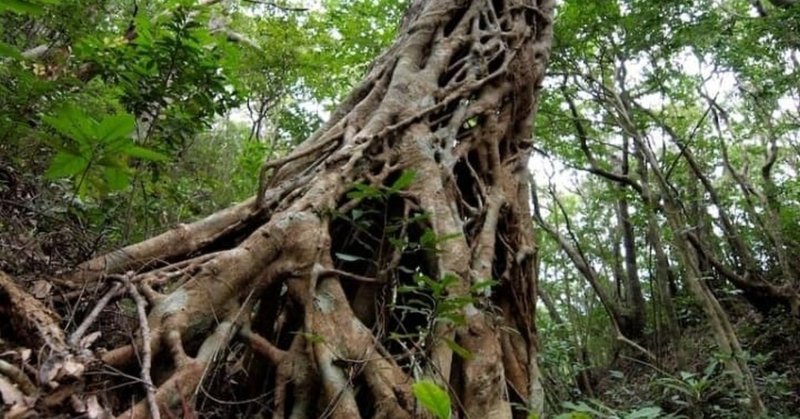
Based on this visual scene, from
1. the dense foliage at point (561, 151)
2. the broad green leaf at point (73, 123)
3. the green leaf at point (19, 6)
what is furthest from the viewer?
the dense foliage at point (561, 151)

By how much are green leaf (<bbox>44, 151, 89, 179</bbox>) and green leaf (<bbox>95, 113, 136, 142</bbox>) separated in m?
0.15

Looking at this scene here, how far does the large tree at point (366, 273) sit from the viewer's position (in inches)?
65.6

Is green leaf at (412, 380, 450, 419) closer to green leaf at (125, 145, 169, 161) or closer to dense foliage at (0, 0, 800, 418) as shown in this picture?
dense foliage at (0, 0, 800, 418)

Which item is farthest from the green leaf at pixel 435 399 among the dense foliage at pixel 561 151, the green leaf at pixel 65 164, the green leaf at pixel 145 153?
the green leaf at pixel 65 164

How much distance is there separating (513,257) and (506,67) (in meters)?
1.20

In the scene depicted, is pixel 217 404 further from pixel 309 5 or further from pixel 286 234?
pixel 309 5

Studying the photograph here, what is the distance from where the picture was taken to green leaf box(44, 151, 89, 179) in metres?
1.81

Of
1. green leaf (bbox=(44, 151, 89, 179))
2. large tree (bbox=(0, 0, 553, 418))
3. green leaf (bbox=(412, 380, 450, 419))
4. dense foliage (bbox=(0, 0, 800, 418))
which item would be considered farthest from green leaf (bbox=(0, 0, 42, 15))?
green leaf (bbox=(412, 380, 450, 419))

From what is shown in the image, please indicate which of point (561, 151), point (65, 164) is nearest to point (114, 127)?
point (65, 164)

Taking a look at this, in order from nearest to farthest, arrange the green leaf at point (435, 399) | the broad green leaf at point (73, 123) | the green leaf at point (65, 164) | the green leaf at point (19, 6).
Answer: the green leaf at point (435, 399) < the green leaf at point (19, 6) < the broad green leaf at point (73, 123) < the green leaf at point (65, 164)

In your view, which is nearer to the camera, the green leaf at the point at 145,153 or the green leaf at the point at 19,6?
the green leaf at the point at 19,6

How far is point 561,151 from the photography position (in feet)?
25.6

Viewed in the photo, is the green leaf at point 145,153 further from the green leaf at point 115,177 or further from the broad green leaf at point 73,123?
the green leaf at point 115,177

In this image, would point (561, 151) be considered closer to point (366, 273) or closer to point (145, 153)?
point (366, 273)
